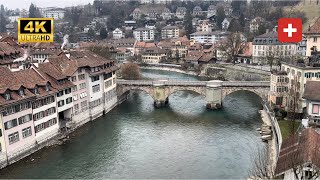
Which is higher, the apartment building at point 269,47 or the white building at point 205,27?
the white building at point 205,27

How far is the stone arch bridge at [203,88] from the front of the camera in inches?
2331

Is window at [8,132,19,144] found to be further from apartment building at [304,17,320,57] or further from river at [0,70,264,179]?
apartment building at [304,17,320,57]

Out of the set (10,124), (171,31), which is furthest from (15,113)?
(171,31)

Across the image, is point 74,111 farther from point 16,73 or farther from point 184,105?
point 184,105

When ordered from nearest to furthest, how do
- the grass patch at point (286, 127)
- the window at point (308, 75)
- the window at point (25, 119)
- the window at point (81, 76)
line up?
the grass patch at point (286, 127), the window at point (25, 119), the window at point (308, 75), the window at point (81, 76)

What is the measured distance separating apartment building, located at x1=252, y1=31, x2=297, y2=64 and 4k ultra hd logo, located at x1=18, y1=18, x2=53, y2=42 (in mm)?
79424

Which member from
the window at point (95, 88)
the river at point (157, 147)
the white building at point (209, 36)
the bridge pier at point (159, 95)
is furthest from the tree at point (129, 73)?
the white building at point (209, 36)

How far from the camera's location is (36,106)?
40.3 metres

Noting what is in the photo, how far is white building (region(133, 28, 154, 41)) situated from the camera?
545 ft

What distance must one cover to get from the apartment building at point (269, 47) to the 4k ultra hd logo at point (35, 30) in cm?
7942

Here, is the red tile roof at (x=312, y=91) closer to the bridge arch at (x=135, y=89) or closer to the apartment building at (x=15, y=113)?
the bridge arch at (x=135, y=89)

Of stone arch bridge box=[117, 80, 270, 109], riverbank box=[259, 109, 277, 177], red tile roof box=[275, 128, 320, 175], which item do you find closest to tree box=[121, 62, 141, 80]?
stone arch bridge box=[117, 80, 270, 109]

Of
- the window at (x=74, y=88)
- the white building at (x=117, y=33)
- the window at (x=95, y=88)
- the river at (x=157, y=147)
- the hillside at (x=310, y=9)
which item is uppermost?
the hillside at (x=310, y=9)

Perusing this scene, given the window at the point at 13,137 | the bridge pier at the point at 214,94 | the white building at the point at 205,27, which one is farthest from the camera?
the white building at the point at 205,27
